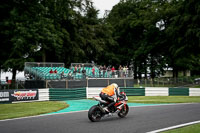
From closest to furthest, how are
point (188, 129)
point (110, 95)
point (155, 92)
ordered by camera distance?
point (188, 129) → point (110, 95) → point (155, 92)

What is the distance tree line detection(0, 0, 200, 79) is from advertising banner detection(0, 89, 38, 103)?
13.8m

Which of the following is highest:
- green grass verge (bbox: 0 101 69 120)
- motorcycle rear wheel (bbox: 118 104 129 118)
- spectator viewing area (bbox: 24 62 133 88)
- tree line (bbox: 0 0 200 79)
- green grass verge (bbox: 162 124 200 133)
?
tree line (bbox: 0 0 200 79)

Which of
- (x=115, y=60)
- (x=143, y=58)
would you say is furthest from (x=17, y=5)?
(x=143, y=58)

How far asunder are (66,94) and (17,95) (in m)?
4.43

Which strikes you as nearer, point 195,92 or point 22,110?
point 22,110

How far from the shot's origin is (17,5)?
36.2 meters

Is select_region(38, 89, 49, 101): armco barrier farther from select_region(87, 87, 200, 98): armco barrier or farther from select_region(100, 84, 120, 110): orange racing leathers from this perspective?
select_region(100, 84, 120, 110): orange racing leathers

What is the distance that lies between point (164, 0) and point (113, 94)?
4696 cm

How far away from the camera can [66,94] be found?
2275cm

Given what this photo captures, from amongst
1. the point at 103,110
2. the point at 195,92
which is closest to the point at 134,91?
the point at 195,92

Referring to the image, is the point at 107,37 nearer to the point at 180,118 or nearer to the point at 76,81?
the point at 76,81

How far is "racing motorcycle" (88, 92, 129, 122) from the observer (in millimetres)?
10176

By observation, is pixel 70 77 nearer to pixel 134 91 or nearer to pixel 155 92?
pixel 134 91

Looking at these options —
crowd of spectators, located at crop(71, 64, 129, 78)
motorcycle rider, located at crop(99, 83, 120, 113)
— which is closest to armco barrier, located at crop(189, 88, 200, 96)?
crowd of spectators, located at crop(71, 64, 129, 78)
